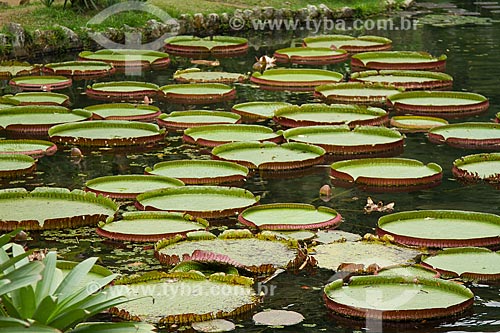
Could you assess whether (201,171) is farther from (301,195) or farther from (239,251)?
(239,251)

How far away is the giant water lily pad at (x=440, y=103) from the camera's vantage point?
1031 cm

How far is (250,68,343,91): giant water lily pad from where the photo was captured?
11734 mm

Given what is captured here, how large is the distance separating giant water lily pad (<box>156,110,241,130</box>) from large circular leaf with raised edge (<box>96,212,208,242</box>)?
9.58ft

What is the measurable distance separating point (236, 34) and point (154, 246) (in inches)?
395

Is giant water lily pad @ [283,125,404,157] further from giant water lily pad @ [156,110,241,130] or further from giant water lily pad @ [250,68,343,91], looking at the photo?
giant water lily pad @ [250,68,343,91]

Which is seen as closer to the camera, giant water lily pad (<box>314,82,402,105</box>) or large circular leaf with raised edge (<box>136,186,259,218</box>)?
large circular leaf with raised edge (<box>136,186,259,218</box>)

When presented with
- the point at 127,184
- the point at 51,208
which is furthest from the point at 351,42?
the point at 51,208

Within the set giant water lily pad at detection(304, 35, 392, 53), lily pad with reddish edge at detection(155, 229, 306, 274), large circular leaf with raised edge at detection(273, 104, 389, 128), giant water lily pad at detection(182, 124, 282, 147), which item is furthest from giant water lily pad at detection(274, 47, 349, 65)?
lily pad with reddish edge at detection(155, 229, 306, 274)

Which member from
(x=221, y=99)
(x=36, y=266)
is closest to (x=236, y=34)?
(x=221, y=99)

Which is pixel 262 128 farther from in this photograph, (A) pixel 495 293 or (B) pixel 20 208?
(A) pixel 495 293

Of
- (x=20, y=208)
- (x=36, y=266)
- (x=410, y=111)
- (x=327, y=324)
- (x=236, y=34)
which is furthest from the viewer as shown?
(x=236, y=34)

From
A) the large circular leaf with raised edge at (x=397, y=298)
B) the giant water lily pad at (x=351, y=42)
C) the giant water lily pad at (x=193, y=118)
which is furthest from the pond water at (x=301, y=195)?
the giant water lily pad at (x=351, y=42)

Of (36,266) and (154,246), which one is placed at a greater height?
(36,266)

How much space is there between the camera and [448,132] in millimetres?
9227
